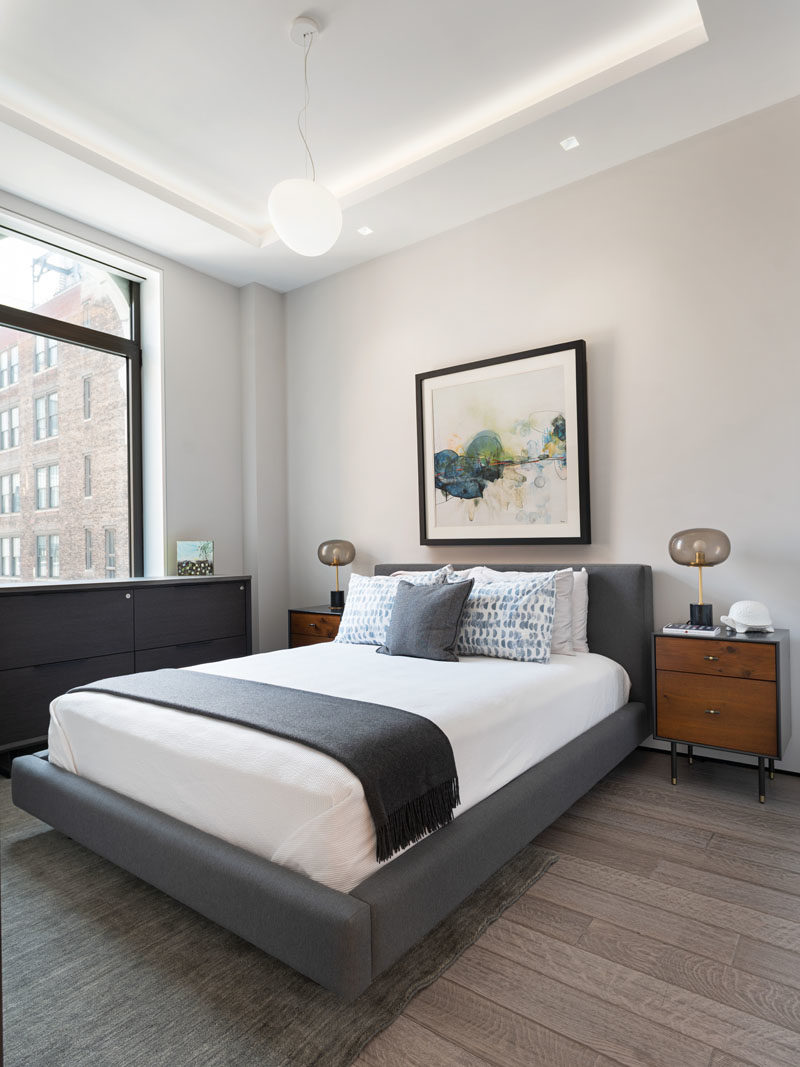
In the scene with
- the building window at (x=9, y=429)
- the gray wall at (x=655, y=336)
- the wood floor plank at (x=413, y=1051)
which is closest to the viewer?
the wood floor plank at (x=413, y=1051)

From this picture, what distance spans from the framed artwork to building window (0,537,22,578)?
7.80ft

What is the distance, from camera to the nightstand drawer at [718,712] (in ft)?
8.65

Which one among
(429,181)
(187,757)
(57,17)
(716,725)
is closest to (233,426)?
(429,181)

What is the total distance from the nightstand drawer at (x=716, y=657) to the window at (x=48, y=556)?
135 inches

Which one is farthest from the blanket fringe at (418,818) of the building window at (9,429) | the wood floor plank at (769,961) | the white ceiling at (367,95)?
the building window at (9,429)

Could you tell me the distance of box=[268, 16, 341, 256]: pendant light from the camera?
262cm

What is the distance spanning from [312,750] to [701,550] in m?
2.03

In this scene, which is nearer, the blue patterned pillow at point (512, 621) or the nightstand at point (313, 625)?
the blue patterned pillow at point (512, 621)

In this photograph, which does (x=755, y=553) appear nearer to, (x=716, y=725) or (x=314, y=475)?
(x=716, y=725)

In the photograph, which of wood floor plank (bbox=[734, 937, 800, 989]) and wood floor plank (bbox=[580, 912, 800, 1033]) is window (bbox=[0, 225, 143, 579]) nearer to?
wood floor plank (bbox=[580, 912, 800, 1033])

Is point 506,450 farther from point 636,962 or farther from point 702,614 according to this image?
point 636,962

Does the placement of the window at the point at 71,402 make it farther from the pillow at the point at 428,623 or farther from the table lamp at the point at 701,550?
the table lamp at the point at 701,550

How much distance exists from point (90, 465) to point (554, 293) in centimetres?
307

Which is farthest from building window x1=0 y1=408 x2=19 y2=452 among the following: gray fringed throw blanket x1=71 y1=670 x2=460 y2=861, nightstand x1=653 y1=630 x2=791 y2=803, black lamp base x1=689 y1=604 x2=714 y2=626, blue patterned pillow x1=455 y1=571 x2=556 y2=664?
black lamp base x1=689 y1=604 x2=714 y2=626
